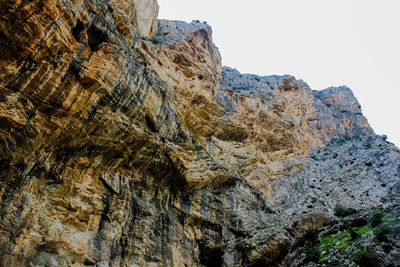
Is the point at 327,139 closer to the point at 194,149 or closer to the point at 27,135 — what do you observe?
the point at 194,149

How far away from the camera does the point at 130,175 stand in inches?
786

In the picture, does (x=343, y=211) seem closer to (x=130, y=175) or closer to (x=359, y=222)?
(x=359, y=222)

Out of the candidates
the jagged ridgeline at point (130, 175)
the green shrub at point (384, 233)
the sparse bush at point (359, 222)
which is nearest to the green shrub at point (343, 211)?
the jagged ridgeline at point (130, 175)

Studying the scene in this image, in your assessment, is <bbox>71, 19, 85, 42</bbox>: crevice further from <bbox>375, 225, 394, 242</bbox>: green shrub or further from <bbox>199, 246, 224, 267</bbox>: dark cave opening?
<bbox>375, 225, 394, 242</bbox>: green shrub

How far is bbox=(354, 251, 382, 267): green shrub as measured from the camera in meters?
13.8

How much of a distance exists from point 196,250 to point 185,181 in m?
5.65

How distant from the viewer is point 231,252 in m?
22.4

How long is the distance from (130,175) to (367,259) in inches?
598

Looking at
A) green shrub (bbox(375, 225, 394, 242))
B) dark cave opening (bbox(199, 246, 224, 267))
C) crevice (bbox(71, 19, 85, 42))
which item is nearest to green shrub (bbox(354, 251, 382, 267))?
green shrub (bbox(375, 225, 394, 242))

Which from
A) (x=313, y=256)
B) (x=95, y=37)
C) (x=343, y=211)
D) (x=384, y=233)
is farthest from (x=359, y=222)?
(x=95, y=37)

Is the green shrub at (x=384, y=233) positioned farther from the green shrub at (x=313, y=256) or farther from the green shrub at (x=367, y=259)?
the green shrub at (x=313, y=256)

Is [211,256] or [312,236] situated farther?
[211,256]

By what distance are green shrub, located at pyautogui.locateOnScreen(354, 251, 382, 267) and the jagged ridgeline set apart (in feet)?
0.23

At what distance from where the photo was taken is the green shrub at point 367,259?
1376cm
